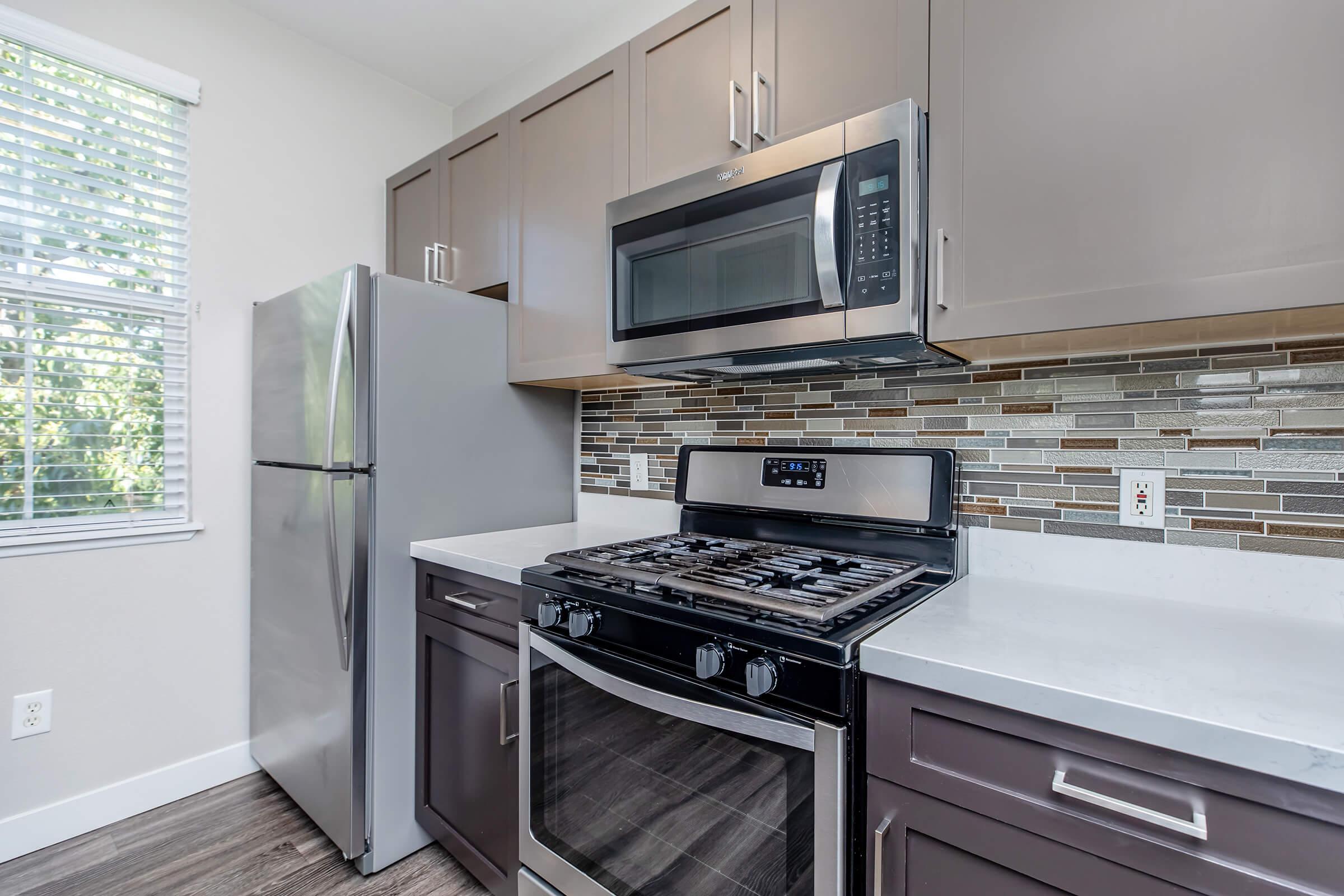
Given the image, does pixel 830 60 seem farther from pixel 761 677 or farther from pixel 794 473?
pixel 761 677

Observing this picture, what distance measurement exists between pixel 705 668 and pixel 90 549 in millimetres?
2086

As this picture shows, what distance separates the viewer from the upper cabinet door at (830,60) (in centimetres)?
123

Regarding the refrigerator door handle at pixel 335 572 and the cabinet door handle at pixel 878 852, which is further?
the refrigerator door handle at pixel 335 572

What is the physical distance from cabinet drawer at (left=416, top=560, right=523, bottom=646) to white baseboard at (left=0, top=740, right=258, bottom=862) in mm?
1115

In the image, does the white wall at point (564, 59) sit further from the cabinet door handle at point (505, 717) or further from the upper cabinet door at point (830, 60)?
the cabinet door handle at point (505, 717)

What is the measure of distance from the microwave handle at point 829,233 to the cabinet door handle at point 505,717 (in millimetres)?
1178

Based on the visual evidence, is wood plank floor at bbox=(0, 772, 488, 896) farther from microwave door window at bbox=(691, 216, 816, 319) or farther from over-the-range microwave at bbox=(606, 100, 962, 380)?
microwave door window at bbox=(691, 216, 816, 319)

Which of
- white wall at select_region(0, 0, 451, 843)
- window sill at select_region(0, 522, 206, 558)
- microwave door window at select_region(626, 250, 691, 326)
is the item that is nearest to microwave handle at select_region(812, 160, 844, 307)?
microwave door window at select_region(626, 250, 691, 326)

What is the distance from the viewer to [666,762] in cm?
120

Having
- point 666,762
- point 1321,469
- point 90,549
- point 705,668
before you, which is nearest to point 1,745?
point 90,549

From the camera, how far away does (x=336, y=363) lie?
5.80 feet

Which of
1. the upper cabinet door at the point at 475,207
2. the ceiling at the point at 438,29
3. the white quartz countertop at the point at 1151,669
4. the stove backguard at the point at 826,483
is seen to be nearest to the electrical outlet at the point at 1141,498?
the white quartz countertop at the point at 1151,669

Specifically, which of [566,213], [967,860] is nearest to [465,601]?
[566,213]

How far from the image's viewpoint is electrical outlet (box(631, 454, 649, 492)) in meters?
2.15
